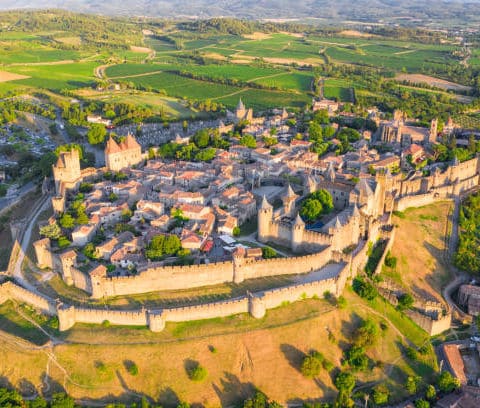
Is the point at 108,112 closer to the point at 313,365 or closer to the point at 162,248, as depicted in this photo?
the point at 162,248

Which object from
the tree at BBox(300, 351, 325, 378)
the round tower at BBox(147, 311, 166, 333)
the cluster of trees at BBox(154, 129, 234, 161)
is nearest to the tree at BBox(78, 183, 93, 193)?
the cluster of trees at BBox(154, 129, 234, 161)

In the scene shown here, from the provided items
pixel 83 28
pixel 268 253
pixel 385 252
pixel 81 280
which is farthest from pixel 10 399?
pixel 83 28

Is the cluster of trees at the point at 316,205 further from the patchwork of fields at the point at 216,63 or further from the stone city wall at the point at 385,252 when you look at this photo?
the patchwork of fields at the point at 216,63

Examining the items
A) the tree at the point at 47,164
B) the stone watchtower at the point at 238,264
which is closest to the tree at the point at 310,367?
the stone watchtower at the point at 238,264

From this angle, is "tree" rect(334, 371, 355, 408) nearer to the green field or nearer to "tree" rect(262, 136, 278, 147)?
"tree" rect(262, 136, 278, 147)

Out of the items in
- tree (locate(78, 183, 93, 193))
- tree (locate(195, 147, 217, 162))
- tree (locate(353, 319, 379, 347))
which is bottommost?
tree (locate(353, 319, 379, 347))

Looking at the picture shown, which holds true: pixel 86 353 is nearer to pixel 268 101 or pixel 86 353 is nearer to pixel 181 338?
pixel 181 338

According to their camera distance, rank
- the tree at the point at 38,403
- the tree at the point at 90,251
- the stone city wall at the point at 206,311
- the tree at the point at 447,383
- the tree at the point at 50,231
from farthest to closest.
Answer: the tree at the point at 50,231, the tree at the point at 90,251, the stone city wall at the point at 206,311, the tree at the point at 447,383, the tree at the point at 38,403
